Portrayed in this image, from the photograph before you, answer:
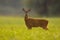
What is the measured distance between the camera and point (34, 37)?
197 cm

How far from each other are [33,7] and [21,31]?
31 centimetres

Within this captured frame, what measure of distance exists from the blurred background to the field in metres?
0.07

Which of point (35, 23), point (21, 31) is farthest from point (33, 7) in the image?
point (21, 31)

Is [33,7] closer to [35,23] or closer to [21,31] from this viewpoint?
[35,23]

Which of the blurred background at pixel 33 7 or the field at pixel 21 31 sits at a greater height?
the blurred background at pixel 33 7

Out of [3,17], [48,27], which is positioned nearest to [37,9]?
[48,27]

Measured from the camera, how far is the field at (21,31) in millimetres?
1959

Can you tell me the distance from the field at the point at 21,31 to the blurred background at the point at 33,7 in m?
0.07

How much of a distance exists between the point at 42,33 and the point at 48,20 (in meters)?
0.16

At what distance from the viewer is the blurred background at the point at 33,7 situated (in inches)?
77.7

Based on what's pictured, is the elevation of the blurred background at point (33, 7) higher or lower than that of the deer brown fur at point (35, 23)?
higher

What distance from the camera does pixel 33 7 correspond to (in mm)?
2014

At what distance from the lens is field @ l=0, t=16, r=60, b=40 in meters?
1.96

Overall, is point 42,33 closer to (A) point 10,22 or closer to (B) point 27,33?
(B) point 27,33
